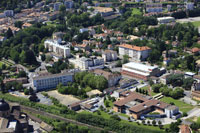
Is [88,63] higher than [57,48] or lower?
lower

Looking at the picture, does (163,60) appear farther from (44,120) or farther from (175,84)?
(44,120)

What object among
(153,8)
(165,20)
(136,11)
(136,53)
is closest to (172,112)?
(136,53)

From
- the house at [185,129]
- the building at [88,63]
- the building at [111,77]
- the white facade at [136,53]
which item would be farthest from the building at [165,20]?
the house at [185,129]

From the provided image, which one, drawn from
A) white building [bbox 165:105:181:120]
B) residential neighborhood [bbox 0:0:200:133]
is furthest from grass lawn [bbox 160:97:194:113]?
white building [bbox 165:105:181:120]

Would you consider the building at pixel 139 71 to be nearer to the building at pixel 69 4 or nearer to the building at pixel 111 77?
the building at pixel 111 77

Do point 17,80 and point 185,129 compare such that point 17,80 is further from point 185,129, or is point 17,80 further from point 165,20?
point 165,20

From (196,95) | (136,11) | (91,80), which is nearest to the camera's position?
(196,95)

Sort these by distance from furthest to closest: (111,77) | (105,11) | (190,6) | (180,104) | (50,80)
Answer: (190,6), (105,11), (50,80), (111,77), (180,104)

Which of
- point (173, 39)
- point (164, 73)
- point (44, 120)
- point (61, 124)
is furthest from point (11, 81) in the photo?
point (173, 39)
